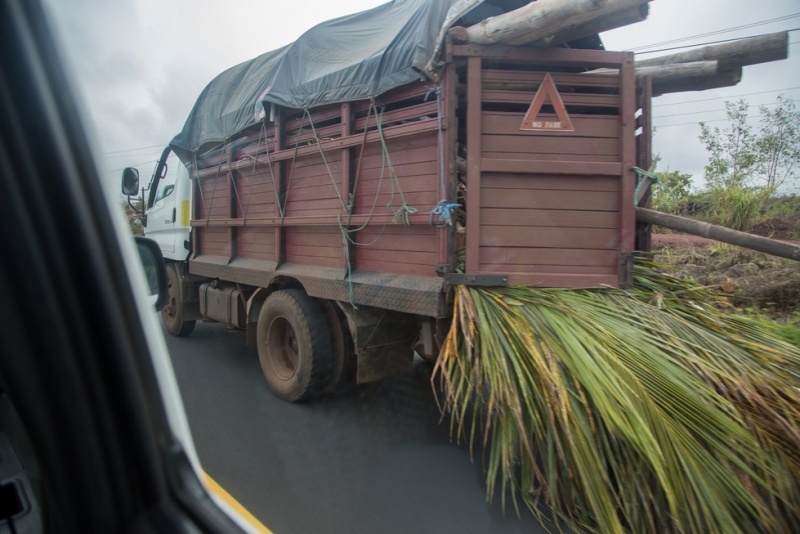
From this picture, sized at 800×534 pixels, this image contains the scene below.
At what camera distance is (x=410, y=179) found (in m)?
3.31

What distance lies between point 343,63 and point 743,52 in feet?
9.54

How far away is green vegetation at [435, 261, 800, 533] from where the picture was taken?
2105mm

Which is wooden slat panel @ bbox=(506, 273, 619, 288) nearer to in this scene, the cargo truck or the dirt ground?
the cargo truck

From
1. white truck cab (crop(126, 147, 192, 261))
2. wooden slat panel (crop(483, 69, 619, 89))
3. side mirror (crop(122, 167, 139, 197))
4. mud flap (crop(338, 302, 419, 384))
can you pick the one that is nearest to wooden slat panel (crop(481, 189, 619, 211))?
wooden slat panel (crop(483, 69, 619, 89))

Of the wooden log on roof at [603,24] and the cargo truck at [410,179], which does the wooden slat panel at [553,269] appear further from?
the wooden log on roof at [603,24]

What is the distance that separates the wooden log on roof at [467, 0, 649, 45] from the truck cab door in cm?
481

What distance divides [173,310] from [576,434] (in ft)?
20.0

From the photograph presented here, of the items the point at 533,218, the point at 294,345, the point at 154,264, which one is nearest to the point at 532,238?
the point at 533,218

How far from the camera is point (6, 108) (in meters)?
1.07

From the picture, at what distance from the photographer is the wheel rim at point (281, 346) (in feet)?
14.9

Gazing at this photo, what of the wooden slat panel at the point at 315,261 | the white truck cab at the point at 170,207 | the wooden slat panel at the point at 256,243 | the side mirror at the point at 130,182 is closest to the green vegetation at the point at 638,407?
the wooden slat panel at the point at 315,261

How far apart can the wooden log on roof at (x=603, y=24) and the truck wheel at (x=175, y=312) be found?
5.60 metres

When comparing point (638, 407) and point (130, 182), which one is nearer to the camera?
point (638, 407)

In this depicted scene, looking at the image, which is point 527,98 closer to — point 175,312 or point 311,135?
point 311,135
